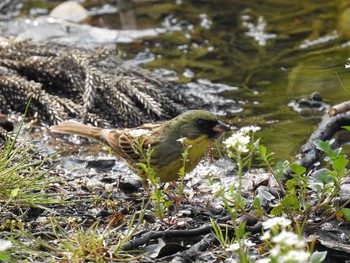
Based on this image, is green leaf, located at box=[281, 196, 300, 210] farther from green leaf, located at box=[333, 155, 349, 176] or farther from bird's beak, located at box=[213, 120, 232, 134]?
bird's beak, located at box=[213, 120, 232, 134]

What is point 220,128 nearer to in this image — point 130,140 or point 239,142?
point 130,140

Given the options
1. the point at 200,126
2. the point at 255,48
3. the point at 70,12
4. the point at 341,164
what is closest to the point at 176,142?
the point at 200,126

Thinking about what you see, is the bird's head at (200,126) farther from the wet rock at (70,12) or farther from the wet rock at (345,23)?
the wet rock at (70,12)

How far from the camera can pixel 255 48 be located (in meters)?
9.78

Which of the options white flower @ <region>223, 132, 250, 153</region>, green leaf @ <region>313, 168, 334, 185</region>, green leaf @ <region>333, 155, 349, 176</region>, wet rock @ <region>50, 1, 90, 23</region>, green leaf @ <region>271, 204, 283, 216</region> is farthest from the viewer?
wet rock @ <region>50, 1, 90, 23</region>

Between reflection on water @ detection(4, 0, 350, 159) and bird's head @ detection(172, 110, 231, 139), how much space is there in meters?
1.41

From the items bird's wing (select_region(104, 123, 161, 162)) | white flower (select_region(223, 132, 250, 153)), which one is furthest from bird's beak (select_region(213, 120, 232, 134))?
white flower (select_region(223, 132, 250, 153))

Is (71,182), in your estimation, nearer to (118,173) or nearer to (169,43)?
(118,173)

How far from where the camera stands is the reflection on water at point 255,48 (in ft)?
25.3

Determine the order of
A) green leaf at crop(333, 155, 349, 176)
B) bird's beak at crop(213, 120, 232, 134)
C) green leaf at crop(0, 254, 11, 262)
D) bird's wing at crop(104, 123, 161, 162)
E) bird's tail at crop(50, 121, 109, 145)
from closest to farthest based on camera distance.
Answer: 1. green leaf at crop(0, 254, 11, 262)
2. green leaf at crop(333, 155, 349, 176)
3. bird's beak at crop(213, 120, 232, 134)
4. bird's wing at crop(104, 123, 161, 162)
5. bird's tail at crop(50, 121, 109, 145)

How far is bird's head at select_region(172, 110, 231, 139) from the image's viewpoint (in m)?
5.23

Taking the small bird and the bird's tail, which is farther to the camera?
the bird's tail

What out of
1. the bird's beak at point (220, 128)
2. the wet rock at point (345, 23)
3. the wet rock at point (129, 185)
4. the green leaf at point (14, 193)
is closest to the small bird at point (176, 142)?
the bird's beak at point (220, 128)

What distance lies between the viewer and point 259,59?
9359mm
